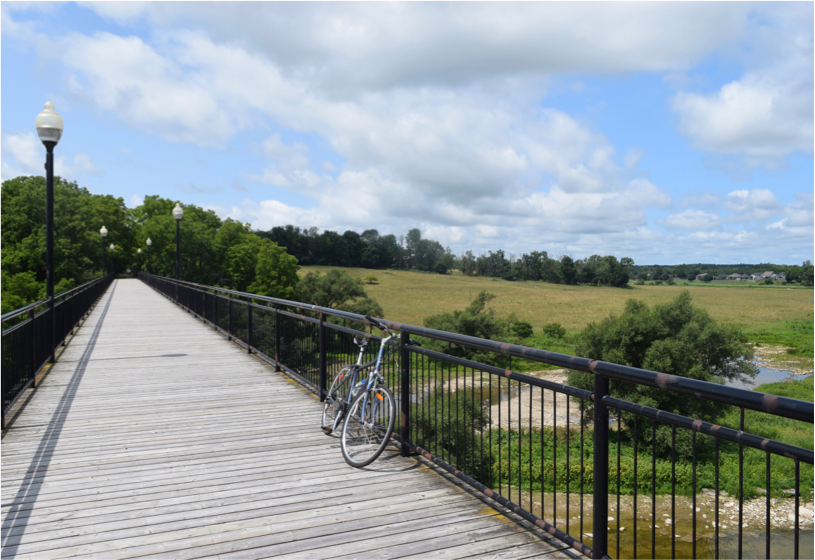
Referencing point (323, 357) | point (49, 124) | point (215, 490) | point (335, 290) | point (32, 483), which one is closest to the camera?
point (215, 490)

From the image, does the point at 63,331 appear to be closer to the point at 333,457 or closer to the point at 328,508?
the point at 333,457

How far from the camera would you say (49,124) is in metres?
9.09

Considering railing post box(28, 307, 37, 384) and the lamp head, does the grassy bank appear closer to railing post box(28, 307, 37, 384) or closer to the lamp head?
railing post box(28, 307, 37, 384)

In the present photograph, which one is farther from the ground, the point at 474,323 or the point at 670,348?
the point at 670,348

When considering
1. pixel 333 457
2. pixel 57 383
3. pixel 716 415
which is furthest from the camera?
pixel 716 415

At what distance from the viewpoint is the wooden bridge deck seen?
10.4 ft

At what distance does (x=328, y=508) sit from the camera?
3668 mm

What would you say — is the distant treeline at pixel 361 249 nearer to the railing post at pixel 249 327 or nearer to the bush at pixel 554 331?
the bush at pixel 554 331

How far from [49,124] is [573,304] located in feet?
243

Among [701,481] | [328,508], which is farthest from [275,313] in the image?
[701,481]

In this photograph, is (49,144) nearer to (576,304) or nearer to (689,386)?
(689,386)

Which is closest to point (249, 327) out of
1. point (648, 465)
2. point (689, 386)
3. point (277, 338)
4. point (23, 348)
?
point (277, 338)

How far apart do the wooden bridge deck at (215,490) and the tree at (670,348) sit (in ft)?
58.2

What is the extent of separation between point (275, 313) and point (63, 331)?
242 inches
